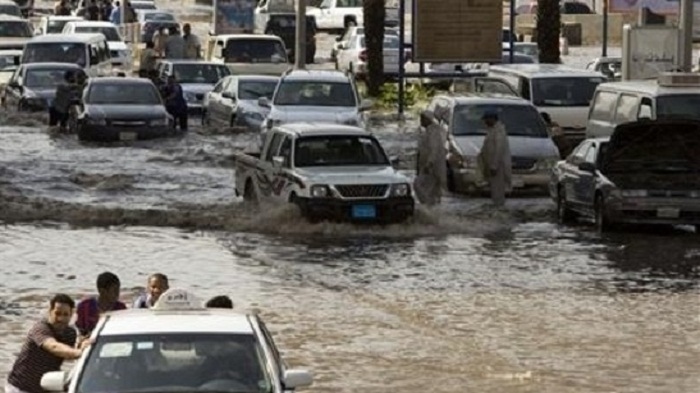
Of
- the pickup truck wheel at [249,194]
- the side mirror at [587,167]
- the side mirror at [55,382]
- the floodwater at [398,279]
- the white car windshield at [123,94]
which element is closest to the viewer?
the side mirror at [55,382]

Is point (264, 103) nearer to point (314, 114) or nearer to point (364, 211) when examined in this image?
point (314, 114)

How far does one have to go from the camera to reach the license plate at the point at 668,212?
95.4 ft

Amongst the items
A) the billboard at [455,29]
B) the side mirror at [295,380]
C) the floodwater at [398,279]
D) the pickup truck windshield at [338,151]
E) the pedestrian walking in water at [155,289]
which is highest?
the billboard at [455,29]

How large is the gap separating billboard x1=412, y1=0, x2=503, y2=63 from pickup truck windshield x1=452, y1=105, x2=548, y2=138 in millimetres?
11011

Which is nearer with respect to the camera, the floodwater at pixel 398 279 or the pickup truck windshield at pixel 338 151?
the floodwater at pixel 398 279

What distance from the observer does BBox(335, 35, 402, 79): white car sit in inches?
2371

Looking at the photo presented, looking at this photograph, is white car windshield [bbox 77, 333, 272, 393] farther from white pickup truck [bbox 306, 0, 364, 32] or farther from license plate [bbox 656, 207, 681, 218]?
white pickup truck [bbox 306, 0, 364, 32]

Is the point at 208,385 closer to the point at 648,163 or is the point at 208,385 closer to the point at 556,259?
the point at 556,259

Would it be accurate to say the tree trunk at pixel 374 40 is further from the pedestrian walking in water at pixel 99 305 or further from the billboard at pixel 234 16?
the pedestrian walking in water at pixel 99 305

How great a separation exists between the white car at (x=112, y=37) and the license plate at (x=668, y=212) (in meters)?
31.5

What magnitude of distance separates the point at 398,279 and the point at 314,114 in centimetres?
1513

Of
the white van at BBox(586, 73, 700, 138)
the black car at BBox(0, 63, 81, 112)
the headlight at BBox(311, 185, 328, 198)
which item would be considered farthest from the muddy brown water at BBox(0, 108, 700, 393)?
the black car at BBox(0, 63, 81, 112)

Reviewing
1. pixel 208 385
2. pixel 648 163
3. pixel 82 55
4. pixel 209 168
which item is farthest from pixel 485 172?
pixel 82 55

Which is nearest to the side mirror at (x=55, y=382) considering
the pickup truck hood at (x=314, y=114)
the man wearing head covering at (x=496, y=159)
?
the man wearing head covering at (x=496, y=159)
